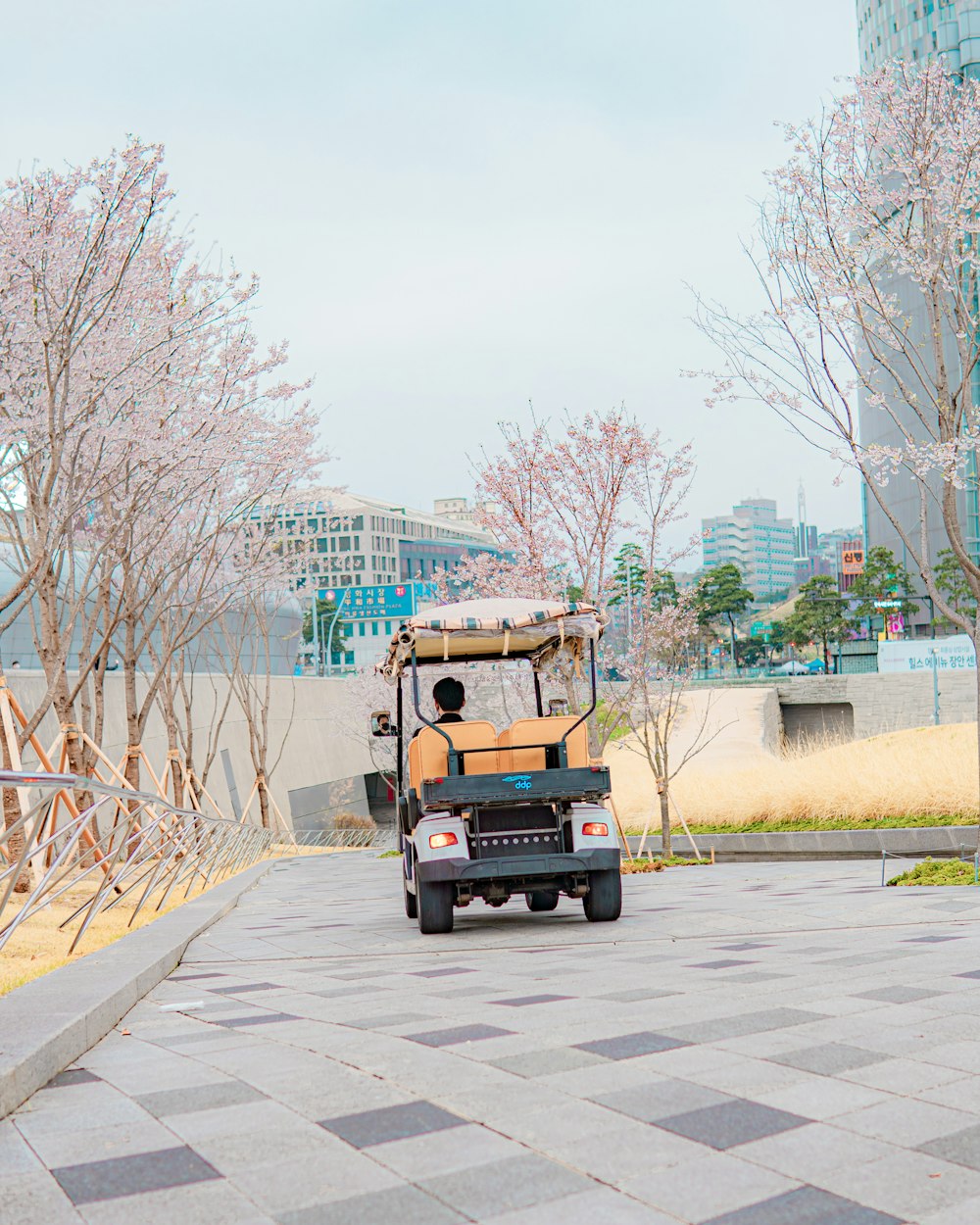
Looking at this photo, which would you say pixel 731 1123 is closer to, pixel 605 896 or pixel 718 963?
pixel 718 963

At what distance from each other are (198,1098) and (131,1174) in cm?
78

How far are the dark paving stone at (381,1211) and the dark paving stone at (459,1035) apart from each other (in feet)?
5.44

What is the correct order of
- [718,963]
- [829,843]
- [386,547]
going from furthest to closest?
[386,547] < [829,843] < [718,963]

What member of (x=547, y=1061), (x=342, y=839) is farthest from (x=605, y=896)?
(x=342, y=839)

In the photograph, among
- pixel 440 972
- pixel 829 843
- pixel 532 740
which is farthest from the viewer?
pixel 829 843

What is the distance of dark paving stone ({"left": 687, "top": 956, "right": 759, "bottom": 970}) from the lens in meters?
6.47

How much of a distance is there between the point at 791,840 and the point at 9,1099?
16.9 meters

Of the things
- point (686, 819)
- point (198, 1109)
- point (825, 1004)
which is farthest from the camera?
point (686, 819)

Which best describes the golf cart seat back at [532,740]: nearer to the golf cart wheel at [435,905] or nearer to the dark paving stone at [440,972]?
the golf cart wheel at [435,905]

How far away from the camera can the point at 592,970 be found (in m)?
6.69

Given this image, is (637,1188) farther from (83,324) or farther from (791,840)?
(791,840)

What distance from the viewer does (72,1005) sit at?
5.09 meters

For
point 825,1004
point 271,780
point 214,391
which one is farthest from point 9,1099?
point 271,780

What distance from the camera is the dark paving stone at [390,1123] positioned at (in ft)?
10.9
